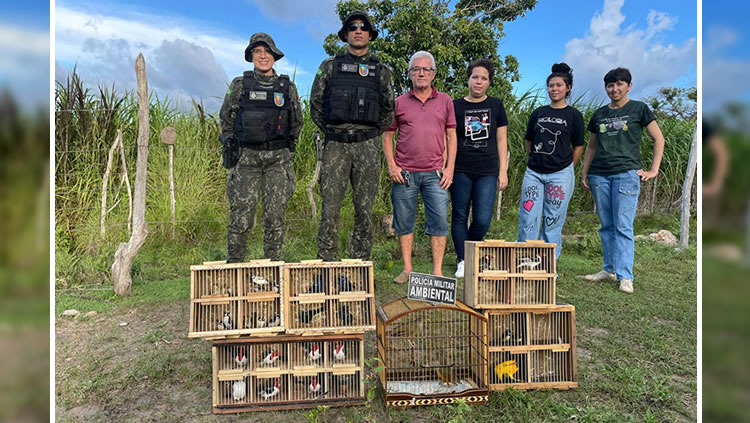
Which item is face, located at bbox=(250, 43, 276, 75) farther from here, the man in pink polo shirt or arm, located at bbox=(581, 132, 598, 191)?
arm, located at bbox=(581, 132, 598, 191)

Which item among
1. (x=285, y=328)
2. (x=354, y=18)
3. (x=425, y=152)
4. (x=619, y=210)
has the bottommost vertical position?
(x=285, y=328)

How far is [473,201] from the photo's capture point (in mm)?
4633

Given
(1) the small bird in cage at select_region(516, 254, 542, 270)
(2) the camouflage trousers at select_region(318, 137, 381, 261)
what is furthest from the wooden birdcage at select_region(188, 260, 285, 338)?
(2) the camouflage trousers at select_region(318, 137, 381, 261)

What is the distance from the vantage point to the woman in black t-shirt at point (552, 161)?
14.7 ft

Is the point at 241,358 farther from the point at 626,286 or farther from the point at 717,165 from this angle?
the point at 626,286

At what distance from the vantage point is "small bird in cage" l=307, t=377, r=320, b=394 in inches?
106

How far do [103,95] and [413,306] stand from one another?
701 centimetres

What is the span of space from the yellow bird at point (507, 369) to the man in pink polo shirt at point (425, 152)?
1.63m

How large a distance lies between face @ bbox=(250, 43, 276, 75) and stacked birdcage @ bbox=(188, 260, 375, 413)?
204cm

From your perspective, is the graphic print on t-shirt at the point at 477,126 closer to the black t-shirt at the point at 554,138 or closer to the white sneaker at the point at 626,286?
the black t-shirt at the point at 554,138

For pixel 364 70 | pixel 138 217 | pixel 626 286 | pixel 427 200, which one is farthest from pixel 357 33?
pixel 626 286

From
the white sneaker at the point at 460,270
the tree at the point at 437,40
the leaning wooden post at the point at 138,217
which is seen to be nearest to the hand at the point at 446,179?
the white sneaker at the point at 460,270

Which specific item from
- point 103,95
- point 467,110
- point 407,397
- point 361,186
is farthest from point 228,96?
point 103,95

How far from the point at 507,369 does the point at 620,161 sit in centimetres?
276
